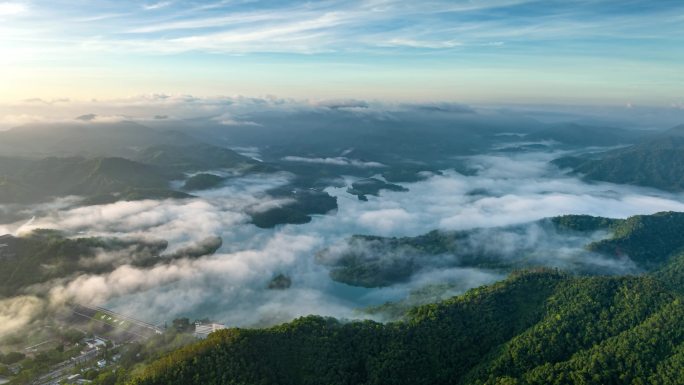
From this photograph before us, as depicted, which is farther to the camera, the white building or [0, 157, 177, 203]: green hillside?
[0, 157, 177, 203]: green hillside

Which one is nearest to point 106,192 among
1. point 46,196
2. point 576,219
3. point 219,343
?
point 46,196

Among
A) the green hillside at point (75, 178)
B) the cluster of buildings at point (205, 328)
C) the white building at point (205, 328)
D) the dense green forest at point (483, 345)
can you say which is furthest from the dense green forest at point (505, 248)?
the green hillside at point (75, 178)

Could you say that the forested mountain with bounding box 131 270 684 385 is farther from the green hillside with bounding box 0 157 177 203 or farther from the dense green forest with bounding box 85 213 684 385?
the green hillside with bounding box 0 157 177 203

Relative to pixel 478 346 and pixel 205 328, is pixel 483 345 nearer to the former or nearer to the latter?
pixel 478 346

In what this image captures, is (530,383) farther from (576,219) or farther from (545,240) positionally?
(576,219)

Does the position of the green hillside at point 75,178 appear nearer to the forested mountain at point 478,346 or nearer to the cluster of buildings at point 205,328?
the cluster of buildings at point 205,328

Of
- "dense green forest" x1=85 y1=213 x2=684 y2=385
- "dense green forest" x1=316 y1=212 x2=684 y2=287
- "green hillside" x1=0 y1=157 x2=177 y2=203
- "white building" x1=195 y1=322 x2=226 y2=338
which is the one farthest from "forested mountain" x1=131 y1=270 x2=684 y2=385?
"green hillside" x1=0 y1=157 x2=177 y2=203
